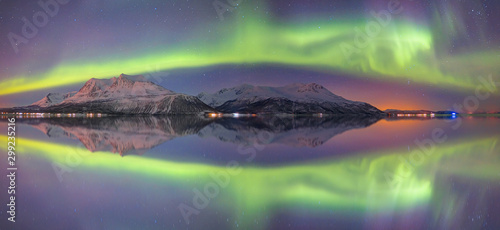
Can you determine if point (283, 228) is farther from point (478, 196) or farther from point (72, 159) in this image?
point (72, 159)

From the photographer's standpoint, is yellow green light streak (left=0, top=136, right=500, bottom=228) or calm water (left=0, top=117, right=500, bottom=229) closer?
calm water (left=0, top=117, right=500, bottom=229)

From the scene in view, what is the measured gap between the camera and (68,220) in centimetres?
1213

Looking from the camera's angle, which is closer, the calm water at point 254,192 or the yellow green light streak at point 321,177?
the calm water at point 254,192

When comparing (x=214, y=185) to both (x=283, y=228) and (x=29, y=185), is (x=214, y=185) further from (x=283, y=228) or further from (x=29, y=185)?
(x=29, y=185)

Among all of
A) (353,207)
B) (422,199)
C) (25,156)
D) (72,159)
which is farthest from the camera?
(25,156)

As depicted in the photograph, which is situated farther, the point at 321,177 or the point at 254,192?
the point at 321,177

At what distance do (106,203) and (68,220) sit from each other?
1.88 meters

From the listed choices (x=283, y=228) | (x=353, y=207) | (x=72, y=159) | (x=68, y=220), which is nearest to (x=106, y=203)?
(x=68, y=220)

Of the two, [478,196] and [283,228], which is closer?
[283,228]

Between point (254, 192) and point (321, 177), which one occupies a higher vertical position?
point (321, 177)

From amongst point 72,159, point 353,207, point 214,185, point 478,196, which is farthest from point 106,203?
point 478,196

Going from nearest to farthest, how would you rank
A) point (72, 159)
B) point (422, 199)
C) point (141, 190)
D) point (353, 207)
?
1. point (353, 207)
2. point (422, 199)
3. point (141, 190)
4. point (72, 159)

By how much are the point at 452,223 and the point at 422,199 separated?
2647 mm

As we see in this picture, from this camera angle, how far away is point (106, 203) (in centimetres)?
1391
